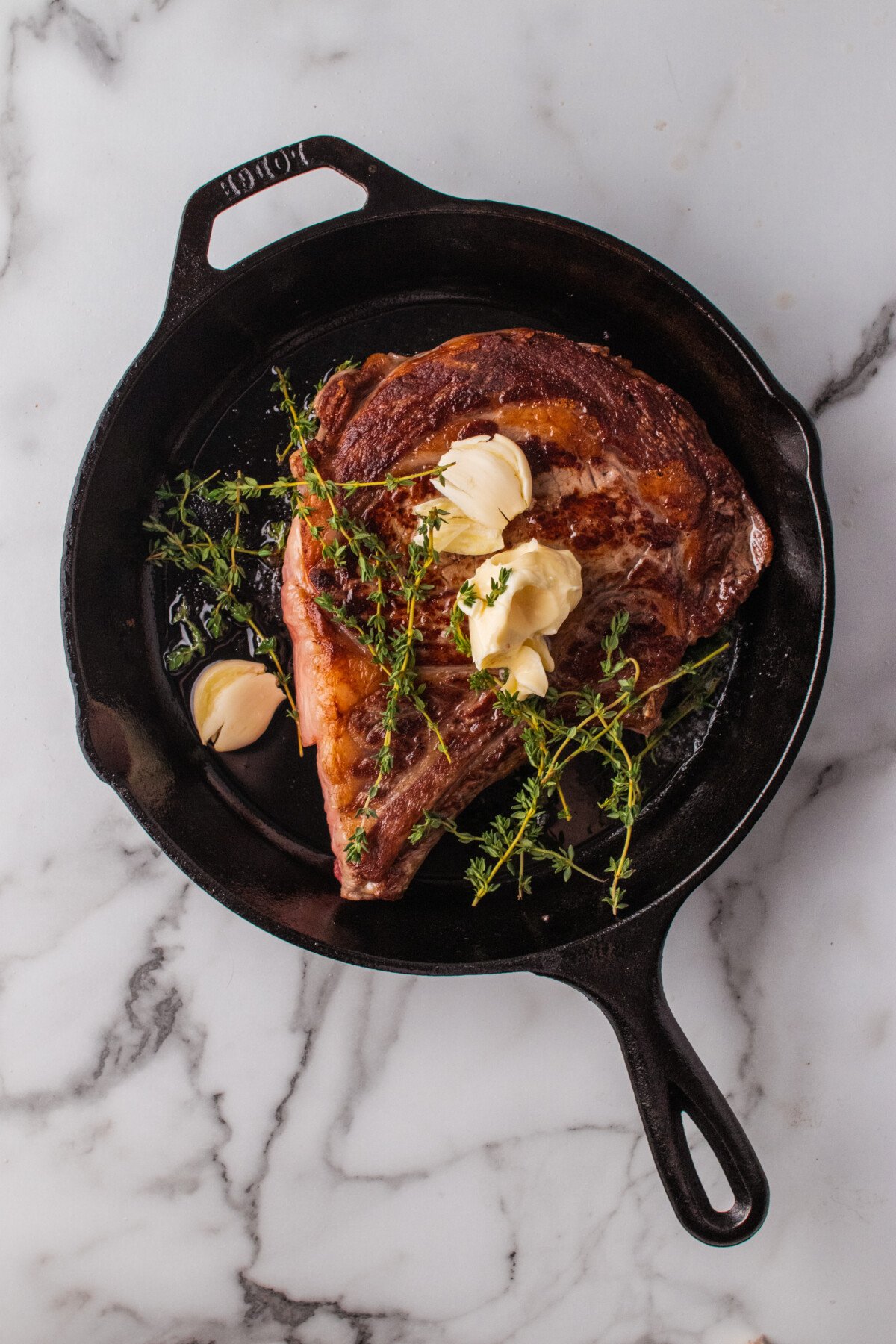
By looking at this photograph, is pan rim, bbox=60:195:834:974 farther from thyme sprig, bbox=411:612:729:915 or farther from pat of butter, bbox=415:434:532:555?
pat of butter, bbox=415:434:532:555

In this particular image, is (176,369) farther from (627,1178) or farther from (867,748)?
(627,1178)

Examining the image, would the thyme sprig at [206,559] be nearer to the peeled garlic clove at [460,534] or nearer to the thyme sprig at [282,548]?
the thyme sprig at [282,548]

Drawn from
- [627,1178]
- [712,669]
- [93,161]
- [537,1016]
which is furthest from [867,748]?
[93,161]

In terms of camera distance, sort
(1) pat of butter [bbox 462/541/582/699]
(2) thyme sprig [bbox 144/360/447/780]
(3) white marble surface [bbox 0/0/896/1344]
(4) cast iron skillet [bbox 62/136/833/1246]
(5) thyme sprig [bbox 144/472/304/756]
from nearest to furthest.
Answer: (1) pat of butter [bbox 462/541/582/699], (2) thyme sprig [bbox 144/360/447/780], (4) cast iron skillet [bbox 62/136/833/1246], (5) thyme sprig [bbox 144/472/304/756], (3) white marble surface [bbox 0/0/896/1344]

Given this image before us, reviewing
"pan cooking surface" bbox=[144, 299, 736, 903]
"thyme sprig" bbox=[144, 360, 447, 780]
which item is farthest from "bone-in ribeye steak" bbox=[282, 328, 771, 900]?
"pan cooking surface" bbox=[144, 299, 736, 903]

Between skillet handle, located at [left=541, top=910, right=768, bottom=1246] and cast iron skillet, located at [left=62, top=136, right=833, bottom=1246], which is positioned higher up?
cast iron skillet, located at [left=62, top=136, right=833, bottom=1246]

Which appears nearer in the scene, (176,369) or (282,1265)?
(176,369)
